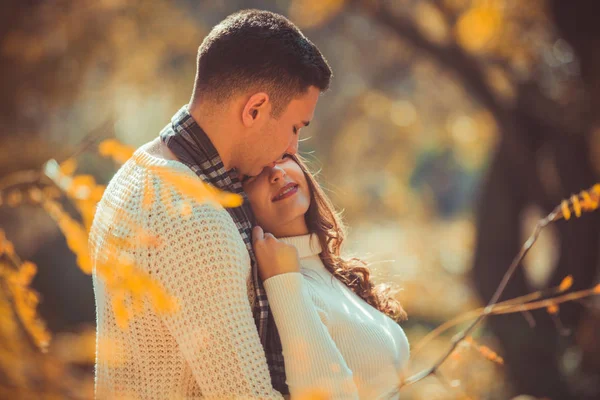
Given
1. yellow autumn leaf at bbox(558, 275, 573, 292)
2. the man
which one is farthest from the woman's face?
yellow autumn leaf at bbox(558, 275, 573, 292)

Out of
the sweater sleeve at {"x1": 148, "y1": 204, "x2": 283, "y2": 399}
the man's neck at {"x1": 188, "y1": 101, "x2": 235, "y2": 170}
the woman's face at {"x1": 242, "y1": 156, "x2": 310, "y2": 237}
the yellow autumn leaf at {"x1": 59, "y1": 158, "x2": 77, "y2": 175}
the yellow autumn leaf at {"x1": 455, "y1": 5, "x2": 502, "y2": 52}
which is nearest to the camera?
the yellow autumn leaf at {"x1": 59, "y1": 158, "x2": 77, "y2": 175}

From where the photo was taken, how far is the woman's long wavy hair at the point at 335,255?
2.61 meters

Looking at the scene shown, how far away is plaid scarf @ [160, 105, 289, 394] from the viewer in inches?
71.7

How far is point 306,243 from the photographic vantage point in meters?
2.55

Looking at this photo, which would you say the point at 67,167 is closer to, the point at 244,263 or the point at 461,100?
the point at 244,263

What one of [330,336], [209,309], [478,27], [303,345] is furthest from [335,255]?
[478,27]

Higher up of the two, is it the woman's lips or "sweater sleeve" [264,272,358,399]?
the woman's lips

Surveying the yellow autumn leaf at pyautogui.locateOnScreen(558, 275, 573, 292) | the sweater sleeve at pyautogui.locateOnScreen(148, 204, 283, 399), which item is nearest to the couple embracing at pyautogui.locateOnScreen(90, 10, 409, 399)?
the sweater sleeve at pyautogui.locateOnScreen(148, 204, 283, 399)

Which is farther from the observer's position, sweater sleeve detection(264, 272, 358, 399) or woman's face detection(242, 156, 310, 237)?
woman's face detection(242, 156, 310, 237)

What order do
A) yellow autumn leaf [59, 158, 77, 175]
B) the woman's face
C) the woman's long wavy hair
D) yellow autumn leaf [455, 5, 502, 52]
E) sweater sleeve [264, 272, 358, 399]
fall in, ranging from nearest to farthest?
yellow autumn leaf [59, 158, 77, 175] → sweater sleeve [264, 272, 358, 399] → the woman's face → the woman's long wavy hair → yellow autumn leaf [455, 5, 502, 52]

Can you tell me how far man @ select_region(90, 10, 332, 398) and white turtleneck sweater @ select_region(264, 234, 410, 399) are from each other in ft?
0.24

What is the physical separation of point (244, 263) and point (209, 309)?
18cm

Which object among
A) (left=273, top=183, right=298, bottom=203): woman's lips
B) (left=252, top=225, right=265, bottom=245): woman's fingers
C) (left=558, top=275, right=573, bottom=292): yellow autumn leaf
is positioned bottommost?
(left=558, top=275, right=573, bottom=292): yellow autumn leaf

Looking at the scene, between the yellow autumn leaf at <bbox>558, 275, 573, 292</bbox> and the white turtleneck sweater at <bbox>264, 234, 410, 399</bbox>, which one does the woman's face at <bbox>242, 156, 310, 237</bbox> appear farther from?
the yellow autumn leaf at <bbox>558, 275, 573, 292</bbox>
